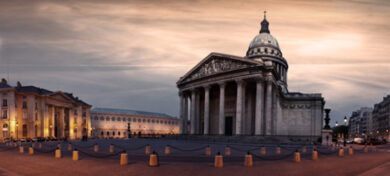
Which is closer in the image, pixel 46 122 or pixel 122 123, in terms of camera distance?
pixel 46 122

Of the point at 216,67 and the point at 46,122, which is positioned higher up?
the point at 216,67

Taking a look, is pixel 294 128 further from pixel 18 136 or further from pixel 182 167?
pixel 18 136

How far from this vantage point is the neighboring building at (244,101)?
50.7 m

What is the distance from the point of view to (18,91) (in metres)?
71.1

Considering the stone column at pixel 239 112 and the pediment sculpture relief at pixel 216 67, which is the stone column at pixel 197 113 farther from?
the stone column at pixel 239 112

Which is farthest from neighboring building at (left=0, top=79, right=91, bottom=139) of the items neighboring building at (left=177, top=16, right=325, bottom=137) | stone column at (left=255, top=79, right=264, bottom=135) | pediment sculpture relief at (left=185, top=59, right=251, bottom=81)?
stone column at (left=255, top=79, right=264, bottom=135)

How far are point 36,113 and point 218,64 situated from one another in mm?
52601

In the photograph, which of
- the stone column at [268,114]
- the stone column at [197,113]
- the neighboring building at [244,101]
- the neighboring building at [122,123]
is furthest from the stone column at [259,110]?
the neighboring building at [122,123]

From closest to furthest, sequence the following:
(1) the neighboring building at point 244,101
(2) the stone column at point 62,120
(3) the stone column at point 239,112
A: (1) the neighboring building at point 244,101
(3) the stone column at point 239,112
(2) the stone column at point 62,120

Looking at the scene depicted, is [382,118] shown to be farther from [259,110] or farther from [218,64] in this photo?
[218,64]

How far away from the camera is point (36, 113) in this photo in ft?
244

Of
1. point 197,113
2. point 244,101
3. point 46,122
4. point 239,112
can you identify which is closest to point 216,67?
point 244,101

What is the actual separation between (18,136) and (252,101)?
5864 centimetres

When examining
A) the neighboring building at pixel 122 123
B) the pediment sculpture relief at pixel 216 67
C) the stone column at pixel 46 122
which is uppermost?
the pediment sculpture relief at pixel 216 67
